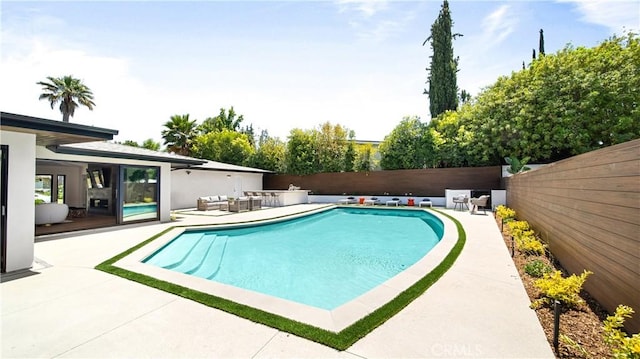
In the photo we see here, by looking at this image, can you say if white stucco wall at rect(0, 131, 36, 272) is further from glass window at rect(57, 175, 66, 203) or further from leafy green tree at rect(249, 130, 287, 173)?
leafy green tree at rect(249, 130, 287, 173)

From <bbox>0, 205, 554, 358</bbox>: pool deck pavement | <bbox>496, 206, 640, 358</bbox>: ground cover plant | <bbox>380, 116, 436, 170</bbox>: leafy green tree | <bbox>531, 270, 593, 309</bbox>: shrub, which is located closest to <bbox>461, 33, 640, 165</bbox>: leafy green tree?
<bbox>380, 116, 436, 170</bbox>: leafy green tree

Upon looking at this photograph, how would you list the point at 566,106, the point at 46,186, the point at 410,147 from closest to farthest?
1. the point at 46,186
2. the point at 566,106
3. the point at 410,147

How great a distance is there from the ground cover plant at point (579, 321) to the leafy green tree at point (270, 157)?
19.4 meters

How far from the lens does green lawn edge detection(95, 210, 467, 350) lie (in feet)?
9.07

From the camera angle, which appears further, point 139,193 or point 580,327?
point 139,193

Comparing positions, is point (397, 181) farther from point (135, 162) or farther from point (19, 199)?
point (19, 199)

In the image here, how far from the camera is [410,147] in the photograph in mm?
18906

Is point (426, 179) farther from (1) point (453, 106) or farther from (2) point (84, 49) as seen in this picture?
(2) point (84, 49)

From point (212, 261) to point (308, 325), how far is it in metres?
4.53

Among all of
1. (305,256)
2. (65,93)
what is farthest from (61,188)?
(65,93)

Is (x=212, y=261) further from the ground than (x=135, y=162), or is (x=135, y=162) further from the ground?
(x=135, y=162)

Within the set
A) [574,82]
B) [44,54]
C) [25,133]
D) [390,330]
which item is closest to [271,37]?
[44,54]

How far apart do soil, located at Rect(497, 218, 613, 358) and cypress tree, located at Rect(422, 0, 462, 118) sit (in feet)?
72.9

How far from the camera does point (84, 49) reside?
851 cm
